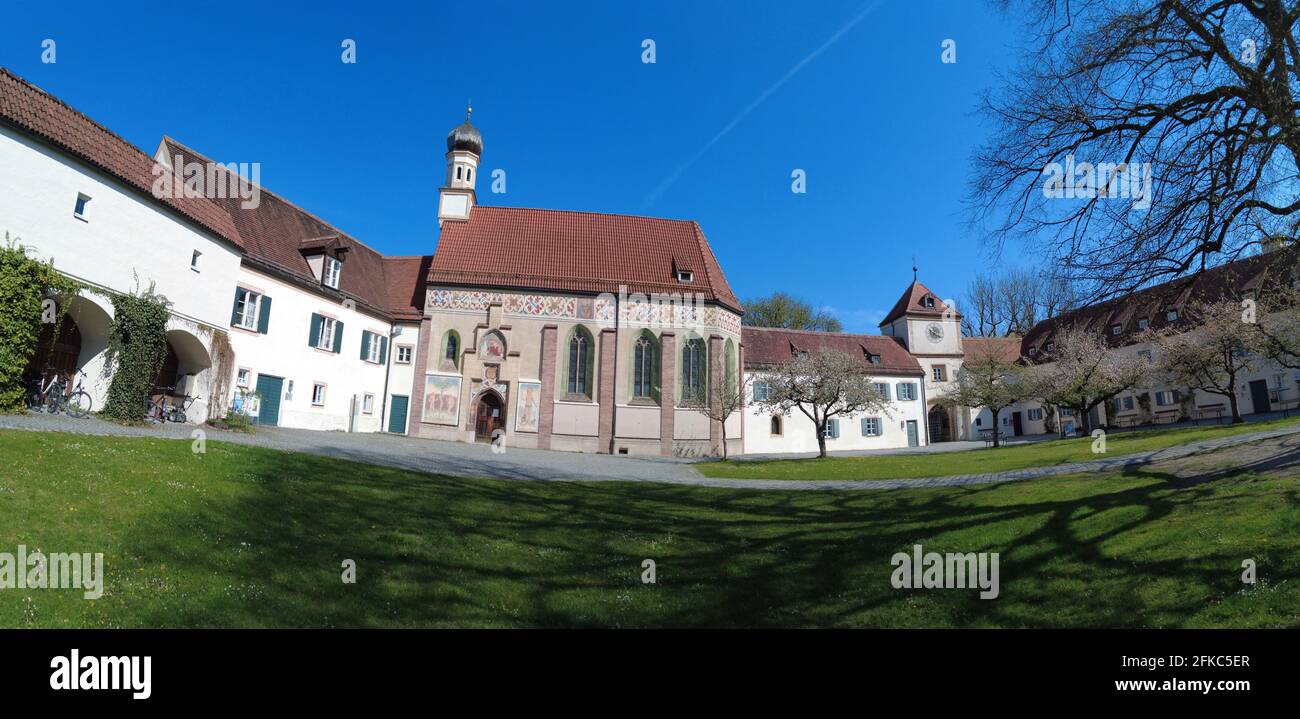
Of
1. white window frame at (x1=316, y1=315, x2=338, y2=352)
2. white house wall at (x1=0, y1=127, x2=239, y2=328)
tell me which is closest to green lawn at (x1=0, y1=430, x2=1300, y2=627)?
white house wall at (x1=0, y1=127, x2=239, y2=328)

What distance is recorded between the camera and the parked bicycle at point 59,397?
17.0 meters

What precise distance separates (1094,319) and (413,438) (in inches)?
1124

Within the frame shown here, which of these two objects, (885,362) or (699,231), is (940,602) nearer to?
(699,231)

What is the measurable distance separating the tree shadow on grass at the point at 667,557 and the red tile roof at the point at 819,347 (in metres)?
30.8

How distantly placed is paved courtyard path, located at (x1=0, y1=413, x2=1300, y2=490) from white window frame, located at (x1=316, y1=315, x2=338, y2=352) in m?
4.63

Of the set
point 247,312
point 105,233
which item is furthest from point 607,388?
point 105,233

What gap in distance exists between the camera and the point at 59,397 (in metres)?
17.4

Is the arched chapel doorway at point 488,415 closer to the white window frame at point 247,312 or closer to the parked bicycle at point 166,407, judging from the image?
the white window frame at point 247,312

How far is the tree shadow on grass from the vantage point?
248 inches

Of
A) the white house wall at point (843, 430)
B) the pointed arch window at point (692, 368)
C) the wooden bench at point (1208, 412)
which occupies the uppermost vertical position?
the pointed arch window at point (692, 368)

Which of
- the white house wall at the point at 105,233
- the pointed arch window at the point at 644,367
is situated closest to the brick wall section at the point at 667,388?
the pointed arch window at the point at 644,367

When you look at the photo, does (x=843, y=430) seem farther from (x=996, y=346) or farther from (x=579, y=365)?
(x=579, y=365)

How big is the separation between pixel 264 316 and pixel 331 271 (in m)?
5.33

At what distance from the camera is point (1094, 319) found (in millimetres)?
10383
